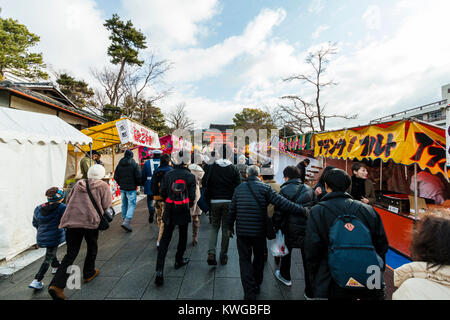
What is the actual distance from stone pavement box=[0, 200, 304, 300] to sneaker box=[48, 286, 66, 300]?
17 centimetres

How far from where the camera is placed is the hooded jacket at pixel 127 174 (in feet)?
15.8

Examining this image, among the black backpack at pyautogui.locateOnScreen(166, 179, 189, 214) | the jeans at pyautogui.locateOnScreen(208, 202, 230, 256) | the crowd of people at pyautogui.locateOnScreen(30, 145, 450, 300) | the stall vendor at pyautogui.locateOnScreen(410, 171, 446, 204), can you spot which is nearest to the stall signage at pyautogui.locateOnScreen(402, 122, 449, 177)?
the crowd of people at pyautogui.locateOnScreen(30, 145, 450, 300)

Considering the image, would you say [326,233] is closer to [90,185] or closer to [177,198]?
[177,198]

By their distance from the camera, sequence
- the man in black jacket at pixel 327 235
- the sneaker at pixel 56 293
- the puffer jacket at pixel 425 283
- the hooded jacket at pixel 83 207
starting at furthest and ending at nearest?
the hooded jacket at pixel 83 207
the sneaker at pixel 56 293
the man in black jacket at pixel 327 235
the puffer jacket at pixel 425 283

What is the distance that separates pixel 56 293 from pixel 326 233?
3.28m

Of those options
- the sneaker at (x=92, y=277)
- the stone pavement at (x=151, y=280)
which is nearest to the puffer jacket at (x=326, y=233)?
the stone pavement at (x=151, y=280)

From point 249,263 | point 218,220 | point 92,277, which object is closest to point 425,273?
point 249,263

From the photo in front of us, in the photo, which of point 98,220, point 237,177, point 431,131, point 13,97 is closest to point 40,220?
point 98,220

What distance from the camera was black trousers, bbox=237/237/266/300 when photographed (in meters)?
2.34

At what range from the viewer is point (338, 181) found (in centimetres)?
178

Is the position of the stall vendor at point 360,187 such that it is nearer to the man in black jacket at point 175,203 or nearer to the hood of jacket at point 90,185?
the man in black jacket at point 175,203

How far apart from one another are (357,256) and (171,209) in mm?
2361
